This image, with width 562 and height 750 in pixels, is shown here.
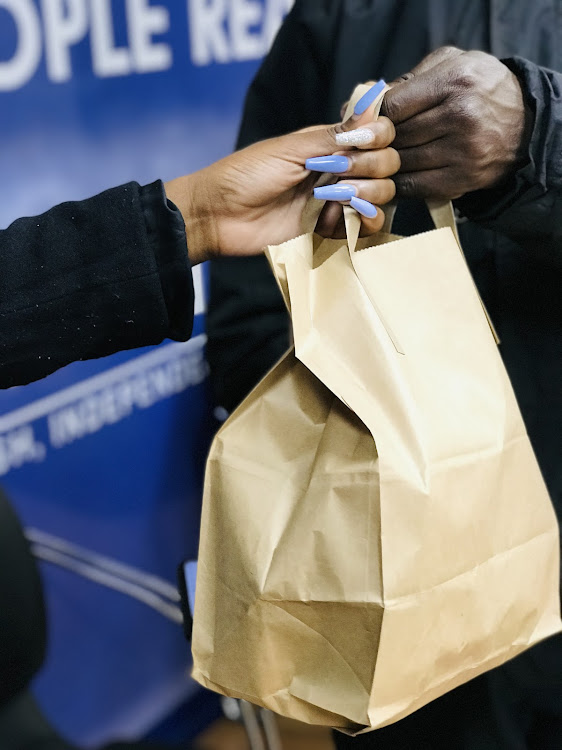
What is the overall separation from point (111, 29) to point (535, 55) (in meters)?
0.58

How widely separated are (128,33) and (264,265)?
1.30 feet

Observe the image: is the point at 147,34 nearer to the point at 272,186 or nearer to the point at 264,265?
the point at 264,265

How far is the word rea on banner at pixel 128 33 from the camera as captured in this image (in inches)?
38.2

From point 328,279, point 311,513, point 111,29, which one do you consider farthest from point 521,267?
point 111,29

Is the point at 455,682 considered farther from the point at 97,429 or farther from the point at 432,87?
the point at 97,429

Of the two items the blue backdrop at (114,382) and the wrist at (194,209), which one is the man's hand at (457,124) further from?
the blue backdrop at (114,382)

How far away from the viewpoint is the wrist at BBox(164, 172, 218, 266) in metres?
0.70

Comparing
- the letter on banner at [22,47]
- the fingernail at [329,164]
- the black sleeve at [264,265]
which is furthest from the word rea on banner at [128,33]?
the fingernail at [329,164]

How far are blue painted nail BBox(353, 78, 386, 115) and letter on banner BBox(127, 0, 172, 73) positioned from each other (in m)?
0.60

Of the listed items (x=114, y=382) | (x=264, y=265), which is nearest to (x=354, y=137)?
(x=264, y=265)

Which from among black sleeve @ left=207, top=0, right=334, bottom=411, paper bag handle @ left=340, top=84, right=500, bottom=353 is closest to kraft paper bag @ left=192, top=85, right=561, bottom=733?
paper bag handle @ left=340, top=84, right=500, bottom=353

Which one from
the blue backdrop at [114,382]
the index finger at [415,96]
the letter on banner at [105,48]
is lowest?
the blue backdrop at [114,382]

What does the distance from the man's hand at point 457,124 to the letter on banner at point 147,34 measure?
22.3 inches

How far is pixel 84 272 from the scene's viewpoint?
0.64m
